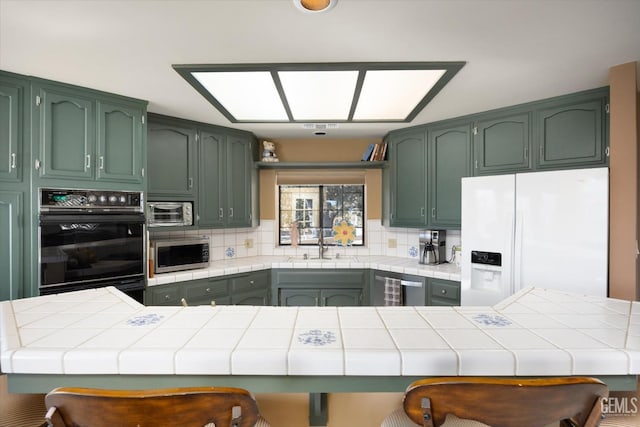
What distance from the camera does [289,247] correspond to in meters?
3.79

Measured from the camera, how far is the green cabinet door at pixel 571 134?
2211 millimetres

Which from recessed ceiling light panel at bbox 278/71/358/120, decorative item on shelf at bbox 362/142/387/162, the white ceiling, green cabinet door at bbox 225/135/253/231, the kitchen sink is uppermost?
the white ceiling

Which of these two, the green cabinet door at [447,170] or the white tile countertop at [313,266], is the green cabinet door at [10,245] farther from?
the green cabinet door at [447,170]

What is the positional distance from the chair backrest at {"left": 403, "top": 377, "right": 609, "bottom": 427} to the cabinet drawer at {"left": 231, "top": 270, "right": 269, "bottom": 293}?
2.51m

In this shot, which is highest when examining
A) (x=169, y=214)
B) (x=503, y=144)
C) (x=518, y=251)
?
(x=503, y=144)

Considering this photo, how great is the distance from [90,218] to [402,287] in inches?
102

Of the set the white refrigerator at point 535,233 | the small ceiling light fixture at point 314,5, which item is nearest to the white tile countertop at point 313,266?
the white refrigerator at point 535,233

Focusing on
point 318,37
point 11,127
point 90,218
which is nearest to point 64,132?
point 11,127

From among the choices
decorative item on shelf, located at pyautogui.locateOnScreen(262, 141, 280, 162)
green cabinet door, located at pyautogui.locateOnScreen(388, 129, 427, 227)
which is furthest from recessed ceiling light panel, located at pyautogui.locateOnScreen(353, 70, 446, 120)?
decorative item on shelf, located at pyautogui.locateOnScreen(262, 141, 280, 162)

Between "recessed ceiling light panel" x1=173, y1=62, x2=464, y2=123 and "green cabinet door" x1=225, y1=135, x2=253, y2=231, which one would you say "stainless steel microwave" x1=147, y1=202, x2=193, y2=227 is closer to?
"green cabinet door" x1=225, y1=135, x2=253, y2=231

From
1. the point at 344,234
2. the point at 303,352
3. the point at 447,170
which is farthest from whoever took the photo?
the point at 344,234

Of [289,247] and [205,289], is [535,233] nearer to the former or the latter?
[289,247]

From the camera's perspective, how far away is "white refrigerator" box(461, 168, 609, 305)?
186 cm

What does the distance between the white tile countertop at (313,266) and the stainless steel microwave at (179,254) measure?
0.06 meters
